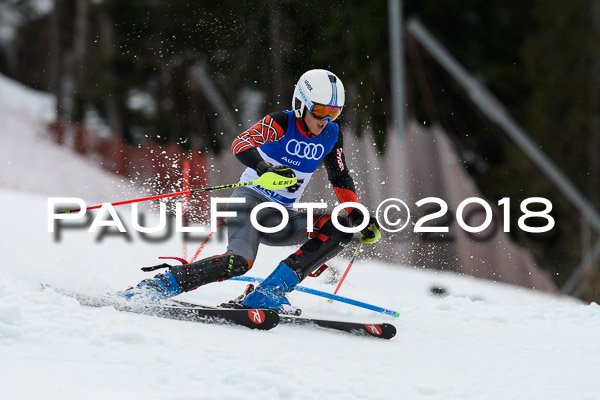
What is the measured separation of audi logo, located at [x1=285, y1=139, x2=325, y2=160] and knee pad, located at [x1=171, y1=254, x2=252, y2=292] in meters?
0.78

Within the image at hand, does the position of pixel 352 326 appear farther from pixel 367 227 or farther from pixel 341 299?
pixel 367 227

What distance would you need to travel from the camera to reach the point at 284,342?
12.8 ft

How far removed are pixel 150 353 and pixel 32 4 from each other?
110 ft

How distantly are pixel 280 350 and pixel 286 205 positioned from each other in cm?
141

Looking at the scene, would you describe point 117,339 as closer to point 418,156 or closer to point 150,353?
point 150,353

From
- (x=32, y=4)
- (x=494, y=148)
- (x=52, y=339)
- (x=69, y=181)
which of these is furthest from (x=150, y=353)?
(x=32, y=4)

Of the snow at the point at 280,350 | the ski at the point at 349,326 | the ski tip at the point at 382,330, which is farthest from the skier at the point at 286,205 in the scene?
the ski tip at the point at 382,330

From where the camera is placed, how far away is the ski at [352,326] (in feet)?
14.6

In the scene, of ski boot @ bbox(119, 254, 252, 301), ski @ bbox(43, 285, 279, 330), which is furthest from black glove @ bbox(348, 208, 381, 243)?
ski @ bbox(43, 285, 279, 330)

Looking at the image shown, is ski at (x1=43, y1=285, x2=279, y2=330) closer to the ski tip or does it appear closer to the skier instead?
the skier

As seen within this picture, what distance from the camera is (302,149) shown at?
4703 mm

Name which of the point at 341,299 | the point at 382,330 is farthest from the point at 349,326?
the point at 341,299

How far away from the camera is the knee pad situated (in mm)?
4371

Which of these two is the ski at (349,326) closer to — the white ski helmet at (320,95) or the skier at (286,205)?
the skier at (286,205)
